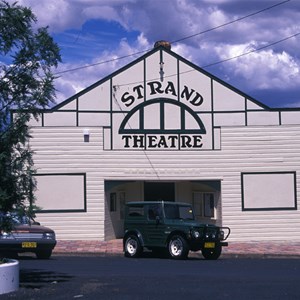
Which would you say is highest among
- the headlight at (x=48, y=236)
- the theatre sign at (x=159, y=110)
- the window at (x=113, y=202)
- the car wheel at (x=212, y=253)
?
the theatre sign at (x=159, y=110)

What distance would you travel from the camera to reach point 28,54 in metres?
14.8

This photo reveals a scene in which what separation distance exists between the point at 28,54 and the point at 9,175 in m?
2.39

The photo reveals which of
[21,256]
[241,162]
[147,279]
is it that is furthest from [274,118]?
[147,279]

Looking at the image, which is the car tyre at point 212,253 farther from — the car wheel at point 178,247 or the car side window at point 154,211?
the car side window at point 154,211

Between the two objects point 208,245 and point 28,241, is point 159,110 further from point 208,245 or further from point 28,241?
point 28,241

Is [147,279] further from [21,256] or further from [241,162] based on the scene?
[241,162]

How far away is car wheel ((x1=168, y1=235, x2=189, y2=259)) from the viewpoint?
21.8 m

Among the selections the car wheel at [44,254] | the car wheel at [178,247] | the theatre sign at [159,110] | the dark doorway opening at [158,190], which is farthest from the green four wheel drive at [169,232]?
the dark doorway opening at [158,190]

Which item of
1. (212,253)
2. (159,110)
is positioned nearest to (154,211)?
(212,253)

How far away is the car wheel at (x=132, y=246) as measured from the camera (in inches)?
898

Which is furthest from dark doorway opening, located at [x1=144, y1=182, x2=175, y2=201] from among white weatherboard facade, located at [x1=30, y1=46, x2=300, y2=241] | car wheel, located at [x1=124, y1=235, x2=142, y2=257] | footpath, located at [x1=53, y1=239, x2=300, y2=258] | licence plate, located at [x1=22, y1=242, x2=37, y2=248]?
licence plate, located at [x1=22, y1=242, x2=37, y2=248]

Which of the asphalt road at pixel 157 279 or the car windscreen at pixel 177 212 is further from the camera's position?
the car windscreen at pixel 177 212

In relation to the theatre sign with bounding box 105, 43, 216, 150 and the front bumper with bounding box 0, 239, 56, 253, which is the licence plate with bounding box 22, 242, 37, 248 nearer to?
the front bumper with bounding box 0, 239, 56, 253

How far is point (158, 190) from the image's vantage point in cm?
3031
